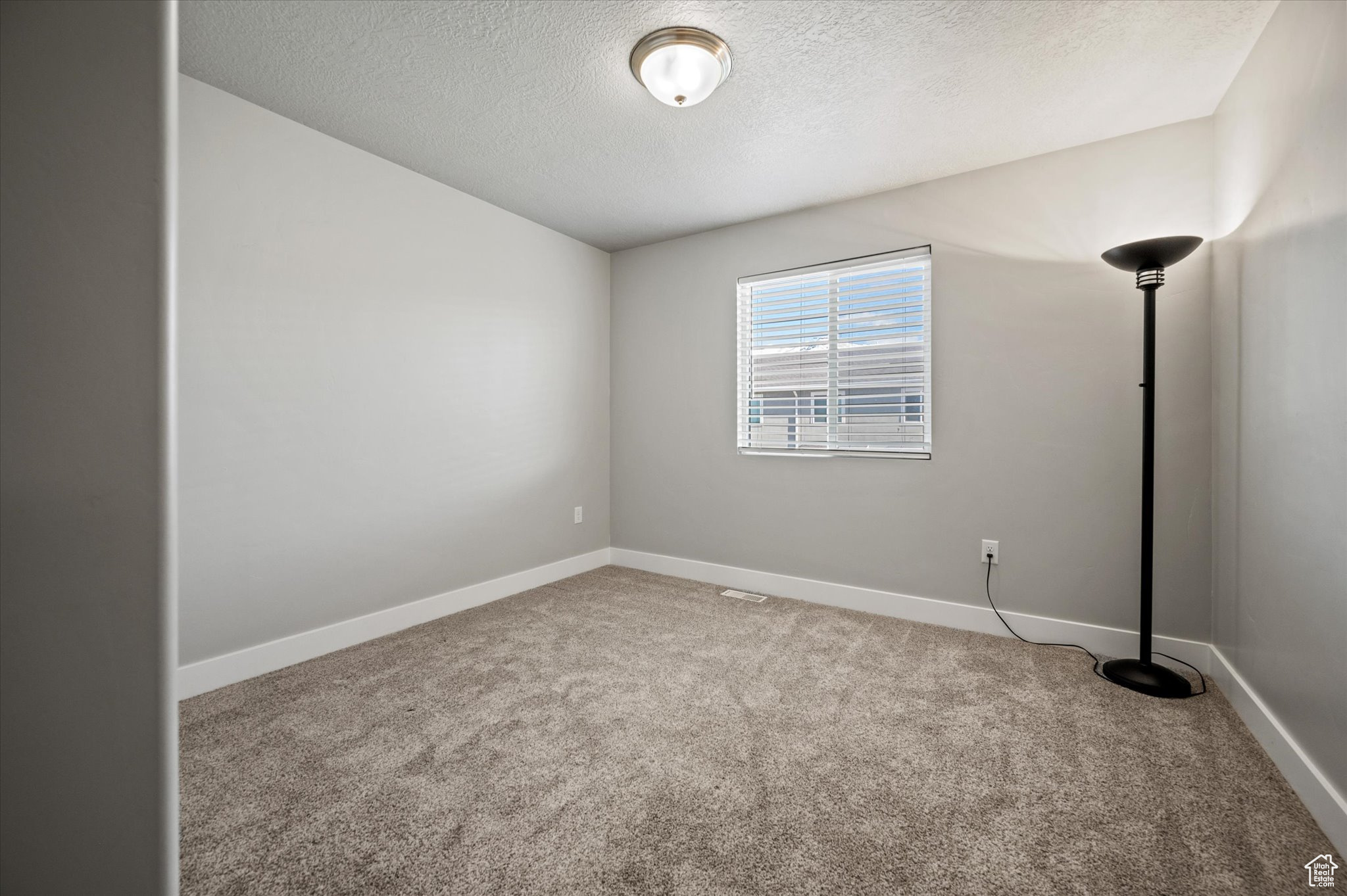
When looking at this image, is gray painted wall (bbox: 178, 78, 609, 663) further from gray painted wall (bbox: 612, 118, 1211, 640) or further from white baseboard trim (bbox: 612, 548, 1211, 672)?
gray painted wall (bbox: 612, 118, 1211, 640)

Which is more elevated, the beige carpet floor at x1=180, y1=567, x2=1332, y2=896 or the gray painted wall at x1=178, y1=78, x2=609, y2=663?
the gray painted wall at x1=178, y1=78, x2=609, y2=663

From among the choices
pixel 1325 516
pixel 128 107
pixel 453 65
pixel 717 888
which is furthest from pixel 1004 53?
pixel 717 888

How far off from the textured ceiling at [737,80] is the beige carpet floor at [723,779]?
2337 mm

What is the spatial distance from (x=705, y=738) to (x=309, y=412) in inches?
85.6

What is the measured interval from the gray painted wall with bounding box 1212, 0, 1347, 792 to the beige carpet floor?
0.34m

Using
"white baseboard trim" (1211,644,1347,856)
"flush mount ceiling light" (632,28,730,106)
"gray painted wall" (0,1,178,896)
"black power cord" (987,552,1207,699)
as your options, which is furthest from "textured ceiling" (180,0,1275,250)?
"white baseboard trim" (1211,644,1347,856)

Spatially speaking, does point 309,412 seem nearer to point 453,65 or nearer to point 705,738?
point 453,65

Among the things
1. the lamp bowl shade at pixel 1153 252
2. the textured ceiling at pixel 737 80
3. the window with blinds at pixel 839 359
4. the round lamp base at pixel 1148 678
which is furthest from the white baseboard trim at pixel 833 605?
the textured ceiling at pixel 737 80

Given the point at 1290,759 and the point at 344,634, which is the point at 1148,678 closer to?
the point at 1290,759

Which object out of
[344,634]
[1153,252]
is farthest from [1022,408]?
[344,634]

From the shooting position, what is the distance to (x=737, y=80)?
2.08 m

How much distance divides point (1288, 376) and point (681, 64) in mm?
2166

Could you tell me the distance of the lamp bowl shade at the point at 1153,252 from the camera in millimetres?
2004

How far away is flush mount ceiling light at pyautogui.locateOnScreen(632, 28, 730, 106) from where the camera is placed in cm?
184
